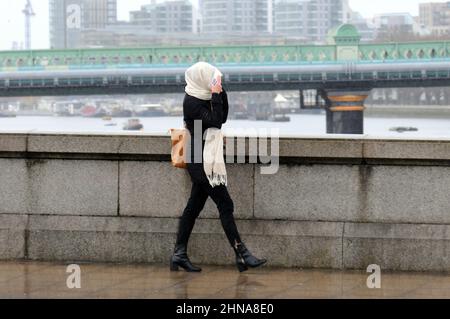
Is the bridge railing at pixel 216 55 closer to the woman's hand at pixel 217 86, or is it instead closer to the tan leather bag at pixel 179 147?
the tan leather bag at pixel 179 147

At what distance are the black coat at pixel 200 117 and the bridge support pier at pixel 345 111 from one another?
2540 inches

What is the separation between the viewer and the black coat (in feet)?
24.9

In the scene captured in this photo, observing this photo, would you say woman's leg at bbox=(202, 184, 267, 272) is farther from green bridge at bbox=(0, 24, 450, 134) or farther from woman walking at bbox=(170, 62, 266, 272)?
green bridge at bbox=(0, 24, 450, 134)

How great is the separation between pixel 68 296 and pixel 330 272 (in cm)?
201

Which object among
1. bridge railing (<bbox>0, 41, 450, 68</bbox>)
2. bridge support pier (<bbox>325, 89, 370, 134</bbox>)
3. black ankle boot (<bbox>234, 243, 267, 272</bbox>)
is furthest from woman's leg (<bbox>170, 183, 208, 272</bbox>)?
bridge railing (<bbox>0, 41, 450, 68</bbox>)

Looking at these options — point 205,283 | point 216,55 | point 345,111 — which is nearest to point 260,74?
point 345,111

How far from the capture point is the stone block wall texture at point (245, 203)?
326 inches

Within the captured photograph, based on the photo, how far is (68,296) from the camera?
23.2 feet

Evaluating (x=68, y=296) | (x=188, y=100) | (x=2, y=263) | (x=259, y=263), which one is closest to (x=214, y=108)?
(x=188, y=100)

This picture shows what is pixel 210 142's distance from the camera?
768 centimetres

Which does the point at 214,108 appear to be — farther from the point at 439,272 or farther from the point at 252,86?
the point at 252,86

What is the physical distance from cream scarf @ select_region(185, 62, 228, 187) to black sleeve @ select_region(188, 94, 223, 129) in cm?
6

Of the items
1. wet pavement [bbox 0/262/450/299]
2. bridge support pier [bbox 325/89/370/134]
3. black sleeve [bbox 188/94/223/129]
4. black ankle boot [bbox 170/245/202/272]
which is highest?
black sleeve [bbox 188/94/223/129]

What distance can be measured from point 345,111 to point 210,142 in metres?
66.2
